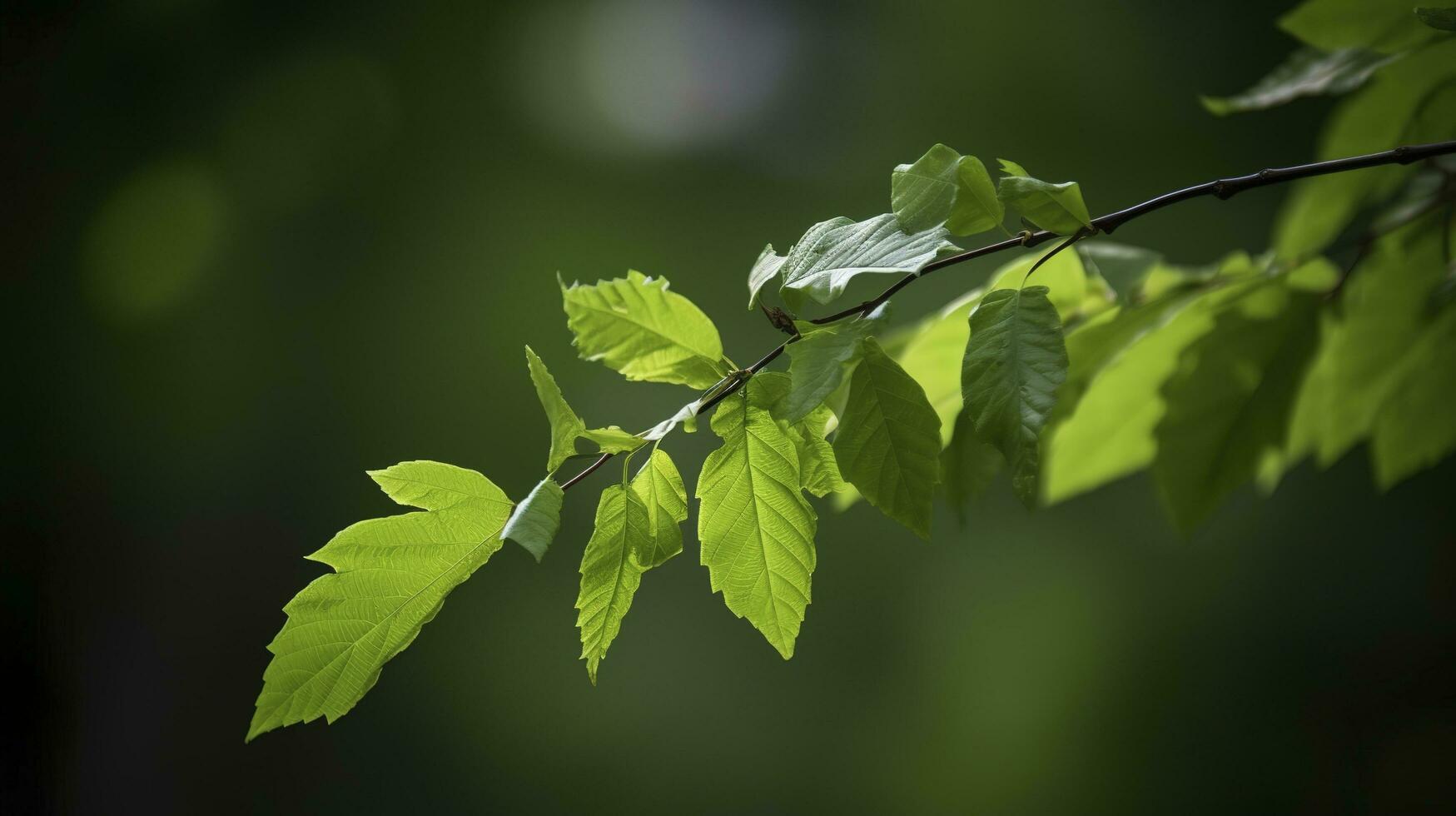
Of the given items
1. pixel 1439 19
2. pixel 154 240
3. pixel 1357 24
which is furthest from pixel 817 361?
pixel 154 240

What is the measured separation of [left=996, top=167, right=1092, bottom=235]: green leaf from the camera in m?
0.20

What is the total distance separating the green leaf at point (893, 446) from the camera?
0.21 meters

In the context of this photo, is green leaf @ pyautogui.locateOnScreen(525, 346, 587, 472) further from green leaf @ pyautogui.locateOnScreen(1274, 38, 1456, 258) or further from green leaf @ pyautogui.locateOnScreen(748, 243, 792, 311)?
green leaf @ pyautogui.locateOnScreen(1274, 38, 1456, 258)

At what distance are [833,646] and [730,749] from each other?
0.23m

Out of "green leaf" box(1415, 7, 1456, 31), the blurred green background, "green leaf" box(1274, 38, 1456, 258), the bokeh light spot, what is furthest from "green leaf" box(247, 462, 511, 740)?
the bokeh light spot

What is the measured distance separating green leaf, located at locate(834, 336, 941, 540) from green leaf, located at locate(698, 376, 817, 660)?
0.01m

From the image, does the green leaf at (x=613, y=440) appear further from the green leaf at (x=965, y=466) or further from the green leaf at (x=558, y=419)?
the green leaf at (x=965, y=466)

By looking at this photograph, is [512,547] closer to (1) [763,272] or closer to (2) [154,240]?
(2) [154,240]

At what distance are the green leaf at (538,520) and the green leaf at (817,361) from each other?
5 cm

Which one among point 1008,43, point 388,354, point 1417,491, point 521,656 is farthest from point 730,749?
point 1008,43

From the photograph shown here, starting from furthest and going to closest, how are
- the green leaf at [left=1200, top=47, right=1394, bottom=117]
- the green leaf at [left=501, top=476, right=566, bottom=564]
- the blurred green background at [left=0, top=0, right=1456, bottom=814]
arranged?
the blurred green background at [left=0, top=0, right=1456, bottom=814] → the green leaf at [left=1200, top=47, right=1394, bottom=117] → the green leaf at [left=501, top=476, right=566, bottom=564]

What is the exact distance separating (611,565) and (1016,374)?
10cm

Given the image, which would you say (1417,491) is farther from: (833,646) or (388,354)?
(388,354)

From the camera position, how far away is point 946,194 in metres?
0.21
